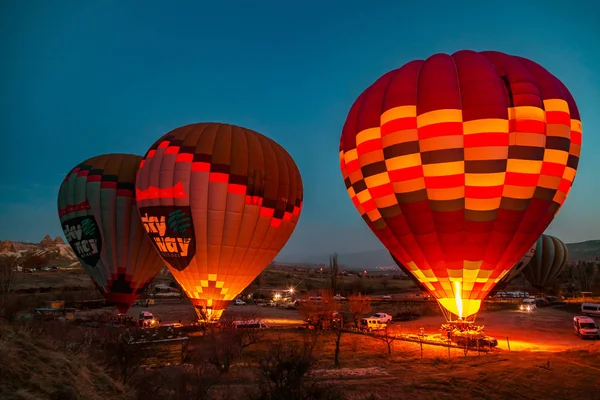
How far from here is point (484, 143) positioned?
1458 centimetres

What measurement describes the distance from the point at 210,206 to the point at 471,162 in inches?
467

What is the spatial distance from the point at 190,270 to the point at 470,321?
42.9ft

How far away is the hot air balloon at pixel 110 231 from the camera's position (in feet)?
75.0

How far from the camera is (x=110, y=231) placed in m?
22.8

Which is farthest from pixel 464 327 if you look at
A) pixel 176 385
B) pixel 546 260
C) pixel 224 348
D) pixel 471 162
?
pixel 546 260

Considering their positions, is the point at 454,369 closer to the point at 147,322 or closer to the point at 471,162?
the point at 471,162

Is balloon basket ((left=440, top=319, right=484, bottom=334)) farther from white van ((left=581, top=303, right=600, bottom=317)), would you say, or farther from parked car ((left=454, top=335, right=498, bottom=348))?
white van ((left=581, top=303, right=600, bottom=317))

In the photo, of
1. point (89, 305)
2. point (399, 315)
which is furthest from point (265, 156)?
point (89, 305)

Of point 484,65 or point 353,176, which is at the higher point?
point 484,65

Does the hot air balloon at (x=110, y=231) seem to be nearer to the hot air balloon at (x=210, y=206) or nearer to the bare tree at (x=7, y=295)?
the hot air balloon at (x=210, y=206)

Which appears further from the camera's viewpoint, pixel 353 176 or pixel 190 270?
pixel 190 270

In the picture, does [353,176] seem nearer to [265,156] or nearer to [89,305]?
[265,156]

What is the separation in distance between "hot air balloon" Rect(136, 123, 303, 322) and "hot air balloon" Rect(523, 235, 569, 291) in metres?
34.7

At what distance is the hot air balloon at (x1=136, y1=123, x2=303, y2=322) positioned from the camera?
64.5ft
